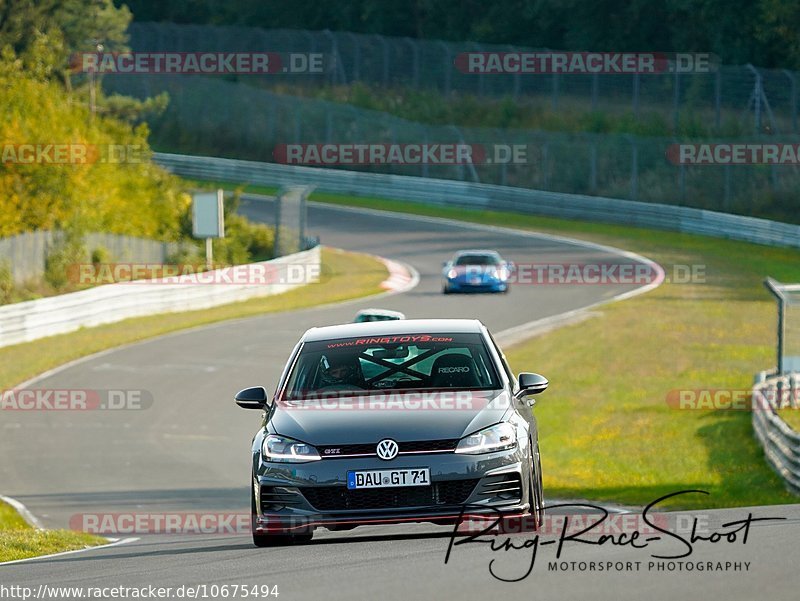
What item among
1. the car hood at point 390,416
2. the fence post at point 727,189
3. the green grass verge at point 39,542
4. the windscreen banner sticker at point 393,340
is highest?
the windscreen banner sticker at point 393,340

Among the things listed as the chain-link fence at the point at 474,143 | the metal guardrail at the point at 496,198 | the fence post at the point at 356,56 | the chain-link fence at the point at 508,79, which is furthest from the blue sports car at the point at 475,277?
the fence post at the point at 356,56

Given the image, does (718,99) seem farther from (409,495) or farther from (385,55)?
(409,495)

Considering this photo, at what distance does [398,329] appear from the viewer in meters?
10.8

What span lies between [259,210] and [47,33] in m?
10.5

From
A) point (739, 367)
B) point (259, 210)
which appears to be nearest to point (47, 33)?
point (259, 210)

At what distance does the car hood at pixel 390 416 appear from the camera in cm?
934

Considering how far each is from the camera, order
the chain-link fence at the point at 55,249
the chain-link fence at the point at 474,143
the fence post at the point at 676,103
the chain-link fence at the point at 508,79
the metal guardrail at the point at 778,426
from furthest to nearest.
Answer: the fence post at the point at 676,103
the chain-link fence at the point at 508,79
the chain-link fence at the point at 474,143
the chain-link fence at the point at 55,249
the metal guardrail at the point at 778,426

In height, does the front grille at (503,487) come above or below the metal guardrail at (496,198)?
above

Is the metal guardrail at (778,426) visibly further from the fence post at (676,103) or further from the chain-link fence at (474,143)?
the fence post at (676,103)

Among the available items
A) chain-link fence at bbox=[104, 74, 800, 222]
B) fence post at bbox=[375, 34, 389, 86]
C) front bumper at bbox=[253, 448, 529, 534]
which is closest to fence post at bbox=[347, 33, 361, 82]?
fence post at bbox=[375, 34, 389, 86]

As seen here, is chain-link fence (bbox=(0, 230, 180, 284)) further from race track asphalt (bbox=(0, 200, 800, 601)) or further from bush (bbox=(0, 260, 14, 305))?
race track asphalt (bbox=(0, 200, 800, 601))

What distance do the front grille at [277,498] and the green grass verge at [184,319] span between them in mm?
17054

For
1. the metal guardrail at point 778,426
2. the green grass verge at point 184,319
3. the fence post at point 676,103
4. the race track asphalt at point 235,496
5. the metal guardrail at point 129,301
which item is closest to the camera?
Answer: the race track asphalt at point 235,496

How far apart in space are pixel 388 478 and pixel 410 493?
16 centimetres
